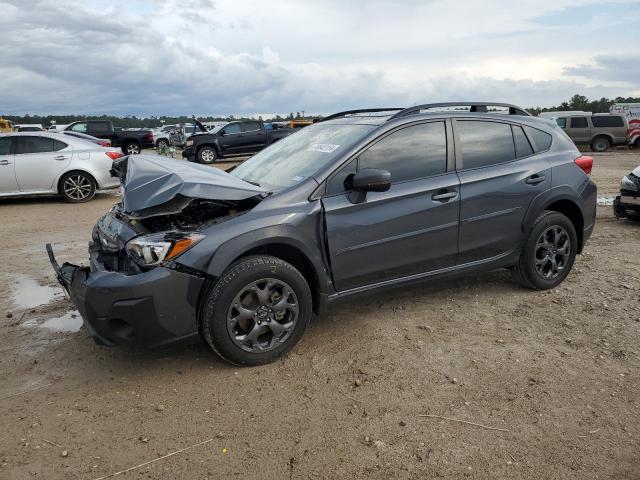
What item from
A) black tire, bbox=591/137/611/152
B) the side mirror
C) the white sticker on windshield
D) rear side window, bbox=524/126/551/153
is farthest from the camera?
black tire, bbox=591/137/611/152

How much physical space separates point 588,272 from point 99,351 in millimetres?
4728

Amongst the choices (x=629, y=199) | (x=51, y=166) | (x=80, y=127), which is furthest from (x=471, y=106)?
(x=80, y=127)

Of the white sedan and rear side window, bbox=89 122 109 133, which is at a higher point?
rear side window, bbox=89 122 109 133

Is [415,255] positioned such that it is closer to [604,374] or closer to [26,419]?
[604,374]

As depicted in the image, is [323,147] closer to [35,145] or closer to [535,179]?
[535,179]

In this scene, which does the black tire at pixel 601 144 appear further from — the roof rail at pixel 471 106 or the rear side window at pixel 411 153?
the rear side window at pixel 411 153

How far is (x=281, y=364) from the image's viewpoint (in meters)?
3.71

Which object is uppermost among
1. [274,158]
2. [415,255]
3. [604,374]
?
[274,158]

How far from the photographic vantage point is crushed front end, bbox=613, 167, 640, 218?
7898 mm

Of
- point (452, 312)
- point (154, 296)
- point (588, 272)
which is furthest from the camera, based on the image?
point (588, 272)

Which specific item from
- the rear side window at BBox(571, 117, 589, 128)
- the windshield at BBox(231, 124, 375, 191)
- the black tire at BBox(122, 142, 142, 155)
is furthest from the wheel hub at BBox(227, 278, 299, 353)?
the rear side window at BBox(571, 117, 589, 128)

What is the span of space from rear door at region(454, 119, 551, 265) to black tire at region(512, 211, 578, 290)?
0.17 metres

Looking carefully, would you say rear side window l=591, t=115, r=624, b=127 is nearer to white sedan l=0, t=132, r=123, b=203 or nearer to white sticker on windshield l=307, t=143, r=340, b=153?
white sedan l=0, t=132, r=123, b=203

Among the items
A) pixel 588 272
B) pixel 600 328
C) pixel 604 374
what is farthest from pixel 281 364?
pixel 588 272
